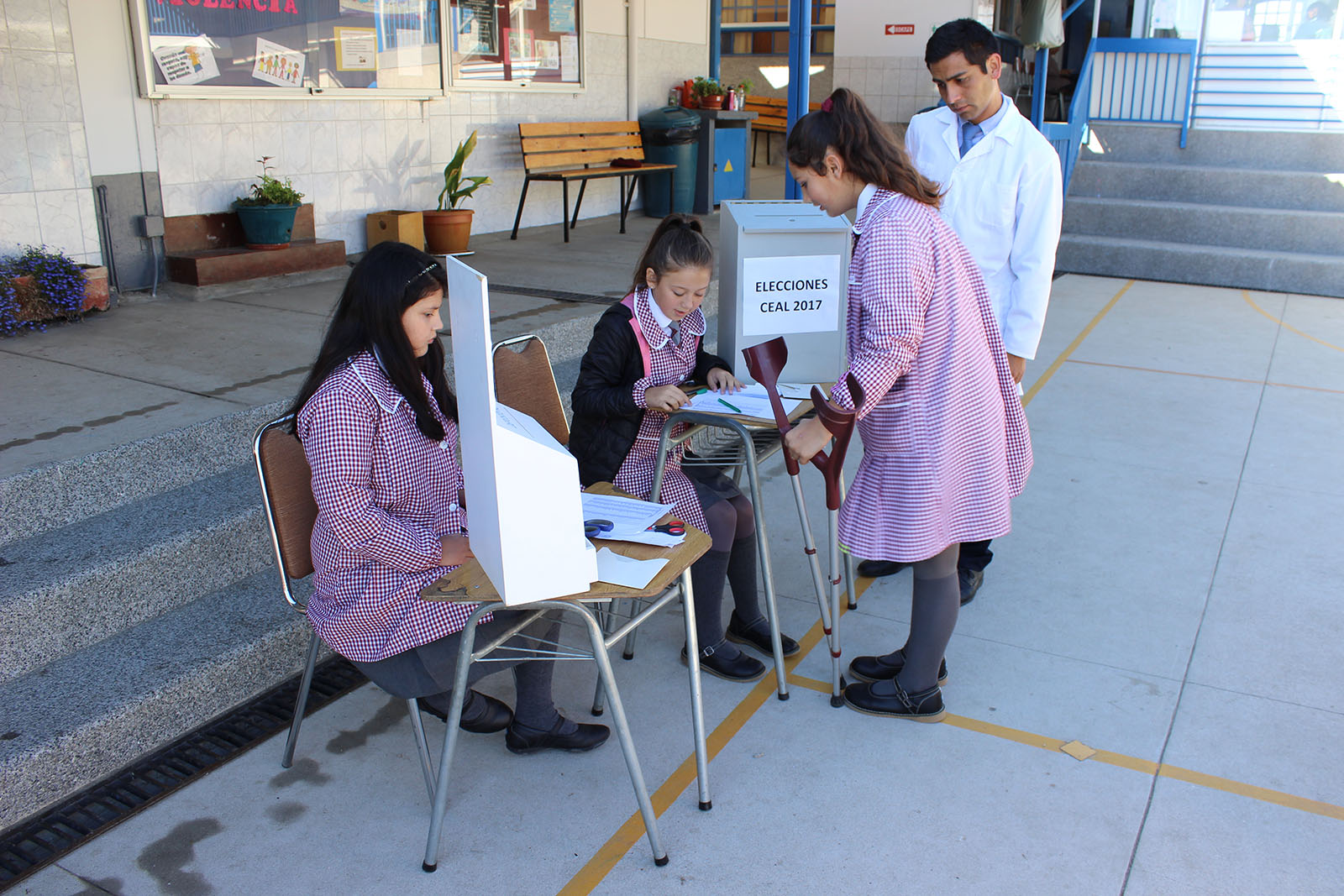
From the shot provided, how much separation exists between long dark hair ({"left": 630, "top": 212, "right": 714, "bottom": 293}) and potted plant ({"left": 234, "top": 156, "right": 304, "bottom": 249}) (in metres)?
3.79

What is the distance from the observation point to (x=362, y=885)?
221 cm

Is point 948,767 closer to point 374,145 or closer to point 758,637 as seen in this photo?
point 758,637

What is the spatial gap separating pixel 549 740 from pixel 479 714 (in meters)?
0.21

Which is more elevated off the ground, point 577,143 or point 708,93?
point 708,93

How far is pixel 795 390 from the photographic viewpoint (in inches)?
123

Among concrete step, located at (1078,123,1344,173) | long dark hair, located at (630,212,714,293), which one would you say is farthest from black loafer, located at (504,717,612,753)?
concrete step, located at (1078,123,1344,173)

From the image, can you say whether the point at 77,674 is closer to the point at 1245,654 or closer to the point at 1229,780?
the point at 1229,780

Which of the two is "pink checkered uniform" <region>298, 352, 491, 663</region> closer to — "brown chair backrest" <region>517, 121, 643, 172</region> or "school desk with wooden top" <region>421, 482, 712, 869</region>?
"school desk with wooden top" <region>421, 482, 712, 869</region>

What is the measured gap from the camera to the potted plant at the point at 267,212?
5.95 meters

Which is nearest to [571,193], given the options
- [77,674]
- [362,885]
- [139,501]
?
[139,501]

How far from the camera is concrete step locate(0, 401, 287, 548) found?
3.06 m

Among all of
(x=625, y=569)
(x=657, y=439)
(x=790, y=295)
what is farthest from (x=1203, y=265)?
(x=625, y=569)

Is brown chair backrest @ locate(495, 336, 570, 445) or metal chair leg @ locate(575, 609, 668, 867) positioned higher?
brown chair backrest @ locate(495, 336, 570, 445)

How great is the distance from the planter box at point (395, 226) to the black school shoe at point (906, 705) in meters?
4.92
